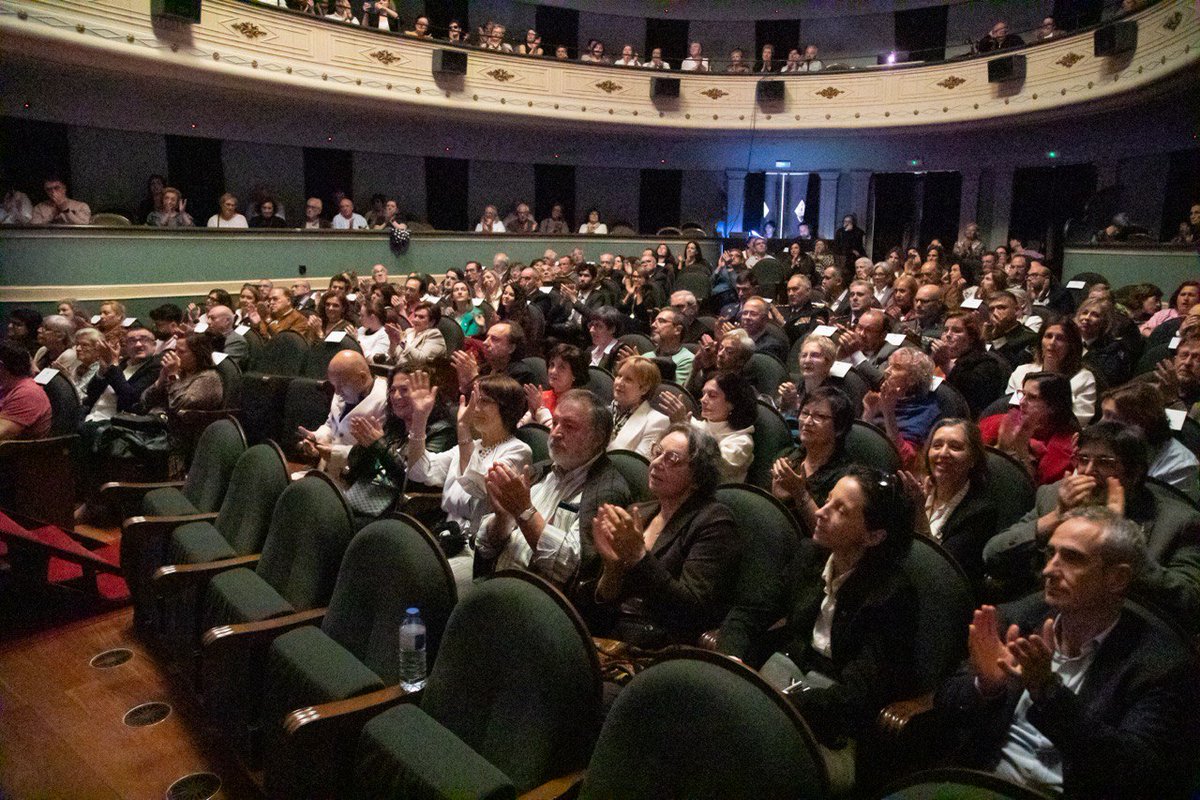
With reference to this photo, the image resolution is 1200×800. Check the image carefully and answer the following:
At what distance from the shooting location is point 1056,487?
262 cm

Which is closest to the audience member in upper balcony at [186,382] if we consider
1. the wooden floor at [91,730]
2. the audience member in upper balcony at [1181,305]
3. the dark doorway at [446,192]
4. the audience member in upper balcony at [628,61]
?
the wooden floor at [91,730]

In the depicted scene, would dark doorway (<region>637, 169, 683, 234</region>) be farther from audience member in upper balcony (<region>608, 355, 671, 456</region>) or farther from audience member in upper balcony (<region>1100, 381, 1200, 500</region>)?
audience member in upper balcony (<region>1100, 381, 1200, 500</region>)

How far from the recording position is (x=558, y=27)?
15.2 metres

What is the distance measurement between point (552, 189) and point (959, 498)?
45.7ft

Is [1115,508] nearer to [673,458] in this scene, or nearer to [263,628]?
[673,458]

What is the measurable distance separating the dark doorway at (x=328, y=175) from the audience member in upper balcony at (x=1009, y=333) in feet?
35.3

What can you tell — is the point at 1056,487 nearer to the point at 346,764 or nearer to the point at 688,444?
the point at 688,444

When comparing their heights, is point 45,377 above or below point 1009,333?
below

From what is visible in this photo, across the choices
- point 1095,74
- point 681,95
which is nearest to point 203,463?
point 1095,74

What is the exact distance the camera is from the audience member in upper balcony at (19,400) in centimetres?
421

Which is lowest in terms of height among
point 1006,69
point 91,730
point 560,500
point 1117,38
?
point 91,730

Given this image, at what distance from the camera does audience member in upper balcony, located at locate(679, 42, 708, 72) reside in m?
13.9

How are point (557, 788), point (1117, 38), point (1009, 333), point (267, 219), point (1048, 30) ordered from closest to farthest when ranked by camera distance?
point (557, 788) < point (1009, 333) < point (1117, 38) < point (267, 219) < point (1048, 30)

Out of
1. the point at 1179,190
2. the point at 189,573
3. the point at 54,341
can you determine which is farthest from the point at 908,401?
the point at 1179,190
